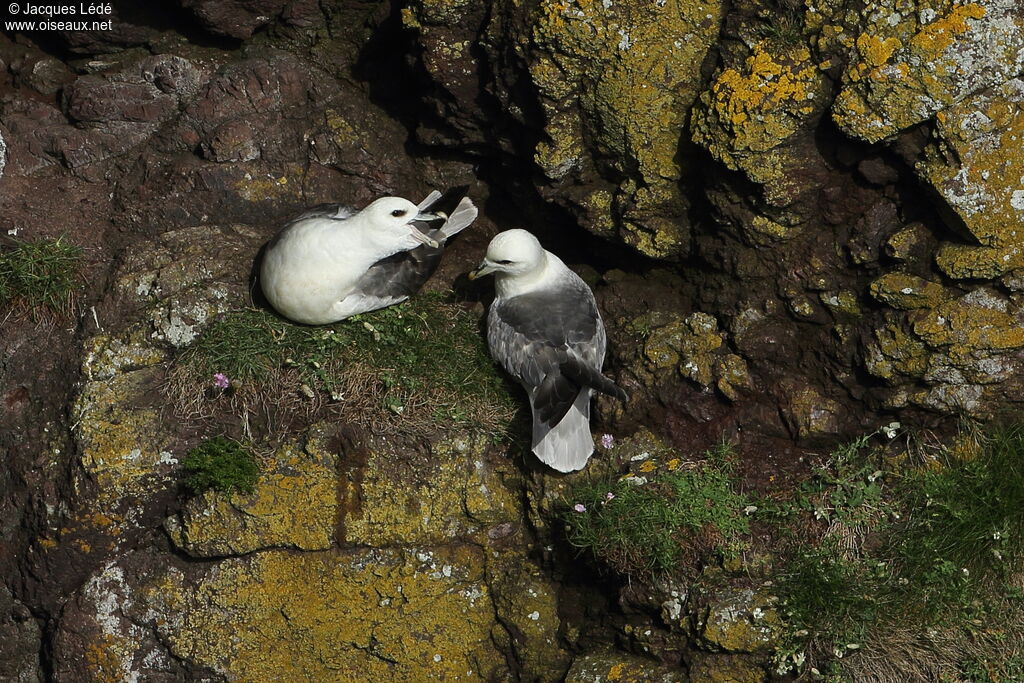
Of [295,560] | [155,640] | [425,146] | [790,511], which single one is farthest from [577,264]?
[155,640]

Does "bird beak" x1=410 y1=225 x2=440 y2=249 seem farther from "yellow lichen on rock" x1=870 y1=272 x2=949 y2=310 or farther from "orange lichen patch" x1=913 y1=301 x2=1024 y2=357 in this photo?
"orange lichen patch" x1=913 y1=301 x2=1024 y2=357

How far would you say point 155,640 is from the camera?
13.2 feet

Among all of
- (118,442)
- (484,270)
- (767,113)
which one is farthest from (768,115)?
(118,442)

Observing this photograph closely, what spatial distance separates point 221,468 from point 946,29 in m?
3.33

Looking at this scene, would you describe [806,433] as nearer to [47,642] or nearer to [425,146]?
[425,146]

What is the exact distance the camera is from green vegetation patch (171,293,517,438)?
434 centimetres

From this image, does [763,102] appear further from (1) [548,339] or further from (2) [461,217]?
(2) [461,217]

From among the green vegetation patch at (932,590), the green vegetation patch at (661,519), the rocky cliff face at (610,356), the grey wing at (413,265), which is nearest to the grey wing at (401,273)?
the grey wing at (413,265)

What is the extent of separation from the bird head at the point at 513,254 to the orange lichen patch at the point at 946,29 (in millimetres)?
1741

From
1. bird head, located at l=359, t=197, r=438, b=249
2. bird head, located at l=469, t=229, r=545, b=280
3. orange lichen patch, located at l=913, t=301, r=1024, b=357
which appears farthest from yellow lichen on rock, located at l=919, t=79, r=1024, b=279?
bird head, located at l=359, t=197, r=438, b=249

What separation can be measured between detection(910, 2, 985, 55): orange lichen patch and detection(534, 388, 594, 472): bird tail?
→ 1.96 metres

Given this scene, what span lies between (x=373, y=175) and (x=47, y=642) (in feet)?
8.75

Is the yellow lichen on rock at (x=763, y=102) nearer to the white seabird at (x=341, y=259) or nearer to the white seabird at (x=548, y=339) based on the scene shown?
the white seabird at (x=548, y=339)

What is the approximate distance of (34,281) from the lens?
4.55 m
